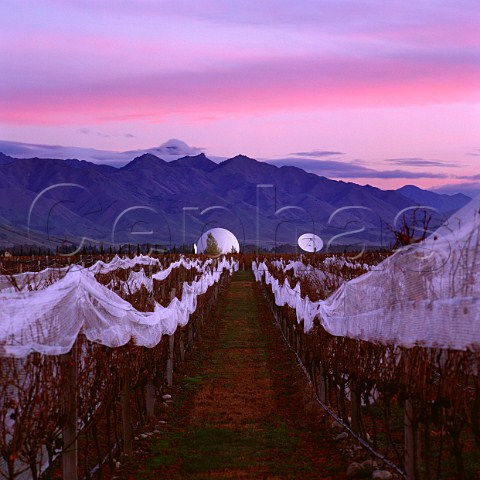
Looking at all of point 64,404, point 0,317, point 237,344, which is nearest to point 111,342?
point 64,404

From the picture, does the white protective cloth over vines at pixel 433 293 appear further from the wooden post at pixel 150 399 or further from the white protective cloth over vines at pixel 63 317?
the wooden post at pixel 150 399

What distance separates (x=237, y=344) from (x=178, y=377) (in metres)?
5.90

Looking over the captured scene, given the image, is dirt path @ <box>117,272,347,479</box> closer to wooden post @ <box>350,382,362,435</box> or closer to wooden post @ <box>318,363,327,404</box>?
wooden post @ <box>318,363,327,404</box>

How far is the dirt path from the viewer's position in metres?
10.3

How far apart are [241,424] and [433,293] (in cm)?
604

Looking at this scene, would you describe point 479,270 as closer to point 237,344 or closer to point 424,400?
point 424,400

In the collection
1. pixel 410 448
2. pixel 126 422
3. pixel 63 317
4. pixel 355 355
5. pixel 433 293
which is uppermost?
pixel 433 293

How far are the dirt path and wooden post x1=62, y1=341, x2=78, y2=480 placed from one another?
178 cm

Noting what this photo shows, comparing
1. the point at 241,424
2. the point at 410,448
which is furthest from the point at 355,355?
the point at 410,448

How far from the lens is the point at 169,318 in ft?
44.9

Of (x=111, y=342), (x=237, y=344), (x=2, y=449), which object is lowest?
(x=237, y=344)

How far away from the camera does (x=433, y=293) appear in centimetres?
757

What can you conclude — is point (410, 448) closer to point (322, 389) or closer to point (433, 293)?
point (433, 293)

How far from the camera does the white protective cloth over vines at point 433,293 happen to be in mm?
6742
